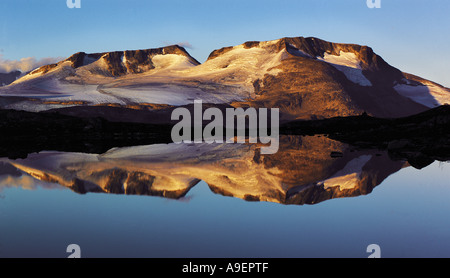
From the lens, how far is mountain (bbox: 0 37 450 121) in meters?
147

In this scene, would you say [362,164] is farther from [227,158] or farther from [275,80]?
[275,80]

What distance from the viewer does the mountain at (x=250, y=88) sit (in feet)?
484

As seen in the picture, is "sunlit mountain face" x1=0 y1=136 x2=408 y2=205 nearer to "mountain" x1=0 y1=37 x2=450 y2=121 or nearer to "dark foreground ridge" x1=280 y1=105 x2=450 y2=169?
"dark foreground ridge" x1=280 y1=105 x2=450 y2=169

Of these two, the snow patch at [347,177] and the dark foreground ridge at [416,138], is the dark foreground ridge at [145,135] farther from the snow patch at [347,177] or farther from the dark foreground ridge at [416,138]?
the snow patch at [347,177]

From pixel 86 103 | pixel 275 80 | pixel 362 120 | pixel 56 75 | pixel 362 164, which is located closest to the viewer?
pixel 362 164

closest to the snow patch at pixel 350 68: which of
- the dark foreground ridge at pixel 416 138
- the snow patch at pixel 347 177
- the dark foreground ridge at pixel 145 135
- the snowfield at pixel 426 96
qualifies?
the snowfield at pixel 426 96

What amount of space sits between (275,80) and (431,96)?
226 ft

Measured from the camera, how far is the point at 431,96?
19612 centimetres

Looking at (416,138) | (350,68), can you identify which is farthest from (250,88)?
(416,138)

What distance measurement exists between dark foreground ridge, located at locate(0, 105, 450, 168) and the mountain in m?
50.0

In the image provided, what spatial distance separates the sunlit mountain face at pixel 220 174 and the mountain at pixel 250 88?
102275 mm

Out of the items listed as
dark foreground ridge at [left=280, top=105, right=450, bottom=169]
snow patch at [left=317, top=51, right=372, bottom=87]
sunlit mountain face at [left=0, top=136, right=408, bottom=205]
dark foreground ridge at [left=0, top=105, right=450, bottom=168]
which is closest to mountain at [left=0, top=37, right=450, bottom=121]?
snow patch at [left=317, top=51, right=372, bottom=87]

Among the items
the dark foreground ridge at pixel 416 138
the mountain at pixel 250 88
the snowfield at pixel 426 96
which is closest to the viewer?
the dark foreground ridge at pixel 416 138
